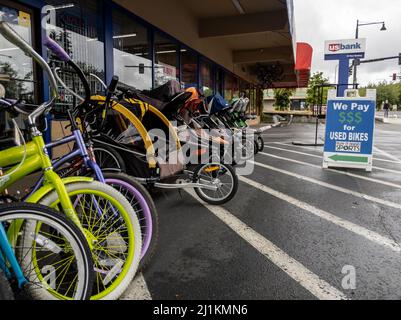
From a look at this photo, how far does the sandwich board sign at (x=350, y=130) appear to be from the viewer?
6492 millimetres

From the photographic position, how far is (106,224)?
2242 millimetres

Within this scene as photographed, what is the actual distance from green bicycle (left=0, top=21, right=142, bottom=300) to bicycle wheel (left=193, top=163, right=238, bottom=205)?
203cm

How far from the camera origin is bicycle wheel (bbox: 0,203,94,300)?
1666mm

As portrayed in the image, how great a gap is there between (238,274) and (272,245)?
2.12ft

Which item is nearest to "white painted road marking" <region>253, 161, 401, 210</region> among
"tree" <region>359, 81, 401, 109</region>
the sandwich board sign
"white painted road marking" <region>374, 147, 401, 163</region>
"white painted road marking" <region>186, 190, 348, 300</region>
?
the sandwich board sign

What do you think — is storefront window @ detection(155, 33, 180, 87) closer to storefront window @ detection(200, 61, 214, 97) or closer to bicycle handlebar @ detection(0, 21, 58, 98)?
storefront window @ detection(200, 61, 214, 97)

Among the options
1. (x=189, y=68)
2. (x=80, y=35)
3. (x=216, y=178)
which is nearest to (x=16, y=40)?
(x=216, y=178)

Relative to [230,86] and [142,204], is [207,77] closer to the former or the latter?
[230,86]

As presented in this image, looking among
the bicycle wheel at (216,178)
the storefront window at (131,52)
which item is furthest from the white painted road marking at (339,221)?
the storefront window at (131,52)

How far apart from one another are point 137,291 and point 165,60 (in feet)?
26.3

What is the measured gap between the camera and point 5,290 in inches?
65.0
